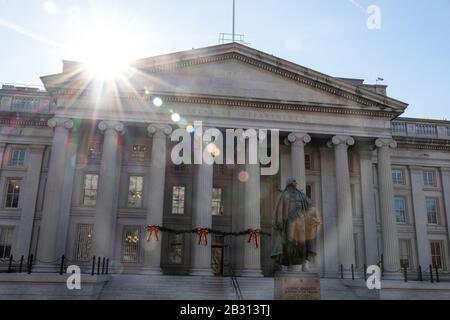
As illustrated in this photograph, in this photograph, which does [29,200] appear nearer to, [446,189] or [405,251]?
[405,251]

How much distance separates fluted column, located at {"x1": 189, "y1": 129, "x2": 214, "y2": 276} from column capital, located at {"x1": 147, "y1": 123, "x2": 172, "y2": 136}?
3.10 m

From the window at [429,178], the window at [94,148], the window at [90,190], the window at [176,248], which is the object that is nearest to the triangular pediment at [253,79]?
the window at [94,148]

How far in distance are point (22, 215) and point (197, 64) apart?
53.8 ft

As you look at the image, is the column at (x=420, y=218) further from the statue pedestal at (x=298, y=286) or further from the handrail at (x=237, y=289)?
the statue pedestal at (x=298, y=286)

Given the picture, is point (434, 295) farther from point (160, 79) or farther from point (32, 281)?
point (160, 79)

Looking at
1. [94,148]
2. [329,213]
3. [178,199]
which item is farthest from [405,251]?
[94,148]

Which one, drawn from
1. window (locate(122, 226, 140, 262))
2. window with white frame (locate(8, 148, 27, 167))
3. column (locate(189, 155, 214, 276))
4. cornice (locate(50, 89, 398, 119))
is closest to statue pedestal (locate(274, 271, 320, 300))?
column (locate(189, 155, 214, 276))

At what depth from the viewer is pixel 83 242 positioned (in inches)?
1192

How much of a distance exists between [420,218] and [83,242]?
85.8 ft

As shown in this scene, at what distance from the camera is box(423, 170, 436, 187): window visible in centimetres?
3733

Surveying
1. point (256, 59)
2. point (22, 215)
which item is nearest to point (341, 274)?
point (256, 59)

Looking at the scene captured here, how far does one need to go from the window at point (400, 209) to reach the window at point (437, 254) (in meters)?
2.95

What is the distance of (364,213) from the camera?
31203 mm

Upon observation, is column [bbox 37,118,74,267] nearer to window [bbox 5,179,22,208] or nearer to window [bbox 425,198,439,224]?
window [bbox 5,179,22,208]
